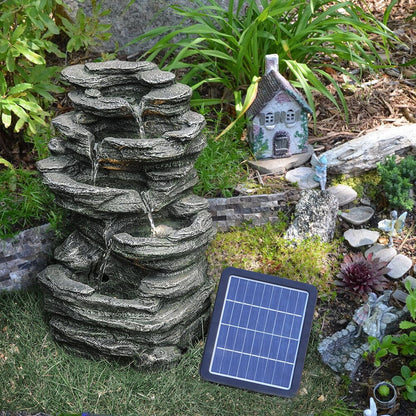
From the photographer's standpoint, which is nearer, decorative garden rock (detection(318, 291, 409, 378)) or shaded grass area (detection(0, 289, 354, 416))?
shaded grass area (detection(0, 289, 354, 416))

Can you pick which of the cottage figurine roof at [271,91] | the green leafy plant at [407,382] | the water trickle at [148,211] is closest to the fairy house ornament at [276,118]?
the cottage figurine roof at [271,91]

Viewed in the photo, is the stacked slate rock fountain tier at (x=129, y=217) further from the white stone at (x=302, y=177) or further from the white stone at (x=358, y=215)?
the white stone at (x=358, y=215)

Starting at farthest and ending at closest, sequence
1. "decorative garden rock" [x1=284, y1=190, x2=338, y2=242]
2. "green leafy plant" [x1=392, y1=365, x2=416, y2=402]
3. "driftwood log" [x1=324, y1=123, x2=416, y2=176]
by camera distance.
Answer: "driftwood log" [x1=324, y1=123, x2=416, y2=176] < "decorative garden rock" [x1=284, y1=190, x2=338, y2=242] < "green leafy plant" [x1=392, y1=365, x2=416, y2=402]

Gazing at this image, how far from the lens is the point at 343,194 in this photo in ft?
16.5

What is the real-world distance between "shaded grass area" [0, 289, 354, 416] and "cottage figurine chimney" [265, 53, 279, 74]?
2191 mm

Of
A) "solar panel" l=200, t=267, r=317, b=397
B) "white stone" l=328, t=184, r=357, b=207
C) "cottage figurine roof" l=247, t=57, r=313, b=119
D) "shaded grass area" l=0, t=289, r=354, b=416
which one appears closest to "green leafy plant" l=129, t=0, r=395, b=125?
"cottage figurine roof" l=247, t=57, r=313, b=119

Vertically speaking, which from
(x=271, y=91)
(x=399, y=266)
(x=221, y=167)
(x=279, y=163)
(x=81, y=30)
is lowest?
(x=399, y=266)

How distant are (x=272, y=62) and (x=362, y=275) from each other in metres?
1.93

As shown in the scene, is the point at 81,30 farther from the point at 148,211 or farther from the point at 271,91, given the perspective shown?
the point at 148,211

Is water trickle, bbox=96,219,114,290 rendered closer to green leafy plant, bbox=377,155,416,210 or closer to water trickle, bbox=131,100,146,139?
water trickle, bbox=131,100,146,139

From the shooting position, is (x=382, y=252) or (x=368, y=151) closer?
(x=382, y=252)

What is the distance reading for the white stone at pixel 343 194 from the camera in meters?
5.00

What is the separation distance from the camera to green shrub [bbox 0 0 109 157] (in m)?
4.52

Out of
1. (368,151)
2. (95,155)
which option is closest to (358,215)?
(368,151)
